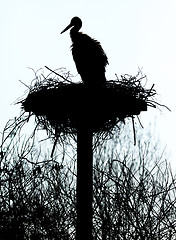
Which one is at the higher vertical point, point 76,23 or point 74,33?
point 76,23

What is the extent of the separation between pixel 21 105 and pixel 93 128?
76cm

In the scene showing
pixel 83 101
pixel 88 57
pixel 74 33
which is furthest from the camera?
pixel 74 33

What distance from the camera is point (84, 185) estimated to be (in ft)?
15.2

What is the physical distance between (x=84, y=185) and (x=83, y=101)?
815 mm

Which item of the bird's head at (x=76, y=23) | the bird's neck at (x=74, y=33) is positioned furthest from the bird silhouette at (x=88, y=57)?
the bird's head at (x=76, y=23)

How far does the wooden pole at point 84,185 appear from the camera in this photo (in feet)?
14.8

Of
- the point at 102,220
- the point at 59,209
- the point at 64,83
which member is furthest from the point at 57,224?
the point at 64,83

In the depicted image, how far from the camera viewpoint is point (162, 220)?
5.10 metres

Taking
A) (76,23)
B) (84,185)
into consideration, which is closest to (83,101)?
(84,185)

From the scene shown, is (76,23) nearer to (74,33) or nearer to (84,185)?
(74,33)

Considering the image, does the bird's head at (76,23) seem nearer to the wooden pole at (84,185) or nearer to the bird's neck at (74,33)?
the bird's neck at (74,33)

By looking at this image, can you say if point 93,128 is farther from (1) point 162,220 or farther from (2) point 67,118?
(1) point 162,220

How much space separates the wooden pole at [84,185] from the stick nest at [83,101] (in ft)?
0.42

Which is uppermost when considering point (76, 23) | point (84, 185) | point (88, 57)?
point (76, 23)
